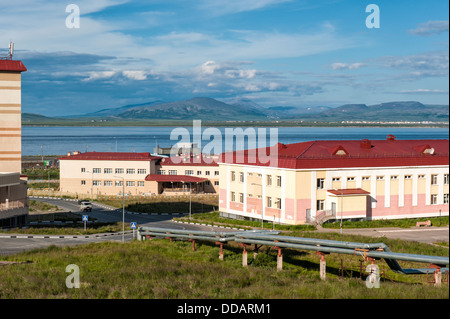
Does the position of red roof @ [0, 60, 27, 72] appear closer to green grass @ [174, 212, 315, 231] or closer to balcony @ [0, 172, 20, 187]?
balcony @ [0, 172, 20, 187]

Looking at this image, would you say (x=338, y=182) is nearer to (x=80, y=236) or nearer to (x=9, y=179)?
(x=80, y=236)

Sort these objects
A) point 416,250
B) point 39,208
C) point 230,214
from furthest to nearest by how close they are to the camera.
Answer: point 39,208, point 230,214, point 416,250

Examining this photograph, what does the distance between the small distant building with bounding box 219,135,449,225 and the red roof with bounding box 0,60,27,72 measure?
21.1 metres

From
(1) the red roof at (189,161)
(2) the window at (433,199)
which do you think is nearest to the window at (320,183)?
(2) the window at (433,199)

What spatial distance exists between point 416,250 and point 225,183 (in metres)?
26.2

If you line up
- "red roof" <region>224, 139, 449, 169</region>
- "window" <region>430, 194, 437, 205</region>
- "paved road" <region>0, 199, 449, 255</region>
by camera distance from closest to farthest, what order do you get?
"paved road" <region>0, 199, 449, 255</region>, "red roof" <region>224, 139, 449, 169</region>, "window" <region>430, 194, 437, 205</region>

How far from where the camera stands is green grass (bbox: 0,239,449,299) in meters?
17.8

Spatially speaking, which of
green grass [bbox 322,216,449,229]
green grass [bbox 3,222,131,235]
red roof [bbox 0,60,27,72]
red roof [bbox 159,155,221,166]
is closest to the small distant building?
green grass [bbox 322,216,449,229]

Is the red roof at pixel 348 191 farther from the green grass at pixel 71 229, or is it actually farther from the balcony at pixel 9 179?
the balcony at pixel 9 179

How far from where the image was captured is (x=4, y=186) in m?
46.9

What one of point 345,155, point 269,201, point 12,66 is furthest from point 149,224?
point 345,155
